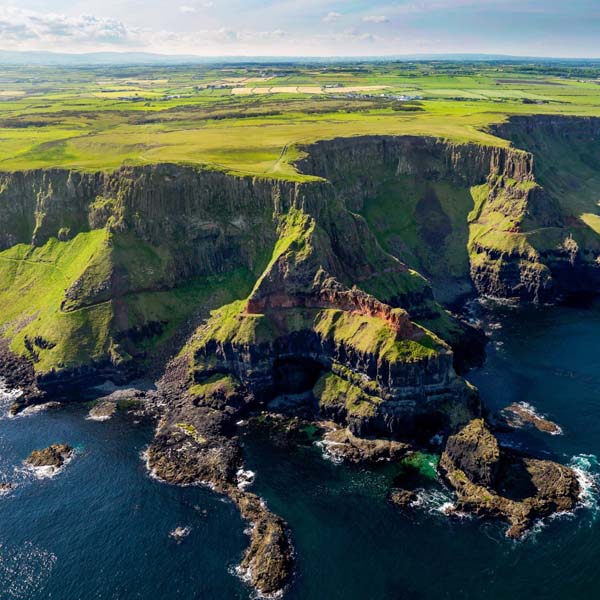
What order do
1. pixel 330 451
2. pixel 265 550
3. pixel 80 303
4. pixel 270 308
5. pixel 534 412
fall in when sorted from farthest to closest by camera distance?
pixel 80 303
pixel 270 308
pixel 534 412
pixel 330 451
pixel 265 550

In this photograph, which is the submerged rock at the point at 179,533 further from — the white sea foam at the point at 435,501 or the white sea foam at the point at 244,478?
the white sea foam at the point at 435,501

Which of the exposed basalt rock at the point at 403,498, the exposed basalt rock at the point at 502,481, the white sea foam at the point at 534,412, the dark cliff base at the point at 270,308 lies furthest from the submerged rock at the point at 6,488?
the white sea foam at the point at 534,412

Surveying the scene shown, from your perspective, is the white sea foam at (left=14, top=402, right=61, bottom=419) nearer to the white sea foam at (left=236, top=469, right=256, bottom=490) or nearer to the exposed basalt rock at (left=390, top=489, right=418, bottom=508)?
the white sea foam at (left=236, top=469, right=256, bottom=490)

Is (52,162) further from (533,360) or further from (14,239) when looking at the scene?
(533,360)

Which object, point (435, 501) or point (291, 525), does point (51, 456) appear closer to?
point (291, 525)

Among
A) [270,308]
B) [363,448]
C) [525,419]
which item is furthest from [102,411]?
[525,419]
